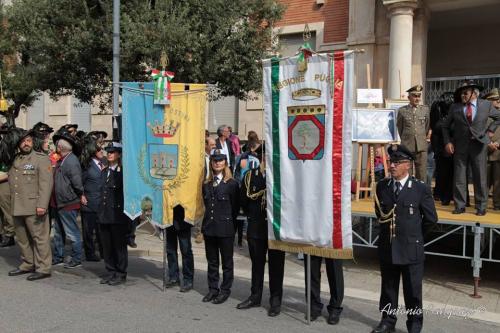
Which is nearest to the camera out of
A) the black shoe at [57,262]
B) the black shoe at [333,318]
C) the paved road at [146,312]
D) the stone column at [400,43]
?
the paved road at [146,312]

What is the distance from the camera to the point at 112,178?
6.37 metres

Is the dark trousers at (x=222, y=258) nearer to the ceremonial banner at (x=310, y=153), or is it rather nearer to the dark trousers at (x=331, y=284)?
the ceremonial banner at (x=310, y=153)

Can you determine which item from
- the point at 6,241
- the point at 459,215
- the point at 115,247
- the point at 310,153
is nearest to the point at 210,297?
the point at 115,247

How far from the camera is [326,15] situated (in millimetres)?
14281


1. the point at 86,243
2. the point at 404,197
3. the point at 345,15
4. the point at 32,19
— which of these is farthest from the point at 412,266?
the point at 345,15

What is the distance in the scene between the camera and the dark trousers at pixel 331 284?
5012mm

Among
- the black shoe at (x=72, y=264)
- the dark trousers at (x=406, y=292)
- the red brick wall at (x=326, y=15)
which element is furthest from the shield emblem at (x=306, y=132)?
the red brick wall at (x=326, y=15)

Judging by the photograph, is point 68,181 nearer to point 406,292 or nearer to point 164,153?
point 164,153

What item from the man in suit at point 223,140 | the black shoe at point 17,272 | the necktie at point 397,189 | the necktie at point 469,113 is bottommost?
the black shoe at point 17,272

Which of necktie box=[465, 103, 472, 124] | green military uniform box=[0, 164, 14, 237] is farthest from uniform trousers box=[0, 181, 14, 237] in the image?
necktie box=[465, 103, 472, 124]

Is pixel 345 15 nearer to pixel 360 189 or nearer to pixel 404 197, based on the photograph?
pixel 360 189

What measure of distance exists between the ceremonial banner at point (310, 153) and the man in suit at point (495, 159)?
3.68 metres

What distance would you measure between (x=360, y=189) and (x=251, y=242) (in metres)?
3.98

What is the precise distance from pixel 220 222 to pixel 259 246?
520mm
